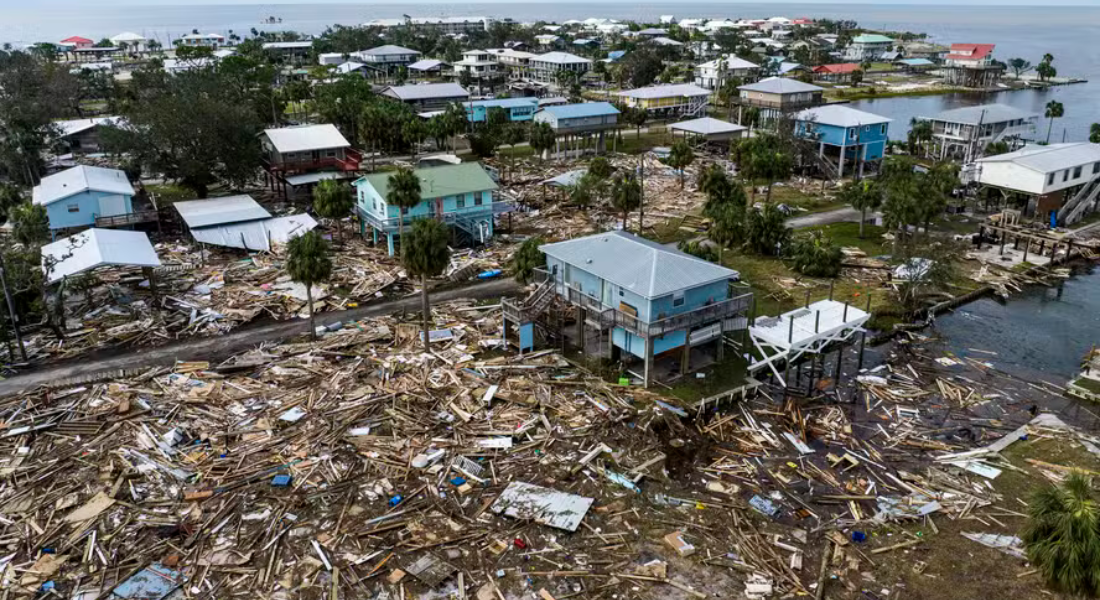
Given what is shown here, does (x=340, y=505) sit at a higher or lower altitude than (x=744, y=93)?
lower

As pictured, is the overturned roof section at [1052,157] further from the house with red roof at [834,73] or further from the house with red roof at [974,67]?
the house with red roof at [974,67]

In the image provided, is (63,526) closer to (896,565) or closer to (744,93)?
(896,565)

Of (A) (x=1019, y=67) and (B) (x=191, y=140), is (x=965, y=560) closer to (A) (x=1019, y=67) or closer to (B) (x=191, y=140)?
(B) (x=191, y=140)

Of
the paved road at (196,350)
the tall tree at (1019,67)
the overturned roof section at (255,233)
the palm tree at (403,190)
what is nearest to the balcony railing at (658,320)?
the paved road at (196,350)

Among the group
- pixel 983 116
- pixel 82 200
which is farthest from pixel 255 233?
pixel 983 116

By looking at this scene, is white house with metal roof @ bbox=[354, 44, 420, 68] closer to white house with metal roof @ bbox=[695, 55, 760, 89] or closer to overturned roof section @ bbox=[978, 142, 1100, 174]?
white house with metal roof @ bbox=[695, 55, 760, 89]

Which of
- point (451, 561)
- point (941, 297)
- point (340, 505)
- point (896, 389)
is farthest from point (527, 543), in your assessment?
point (941, 297)
